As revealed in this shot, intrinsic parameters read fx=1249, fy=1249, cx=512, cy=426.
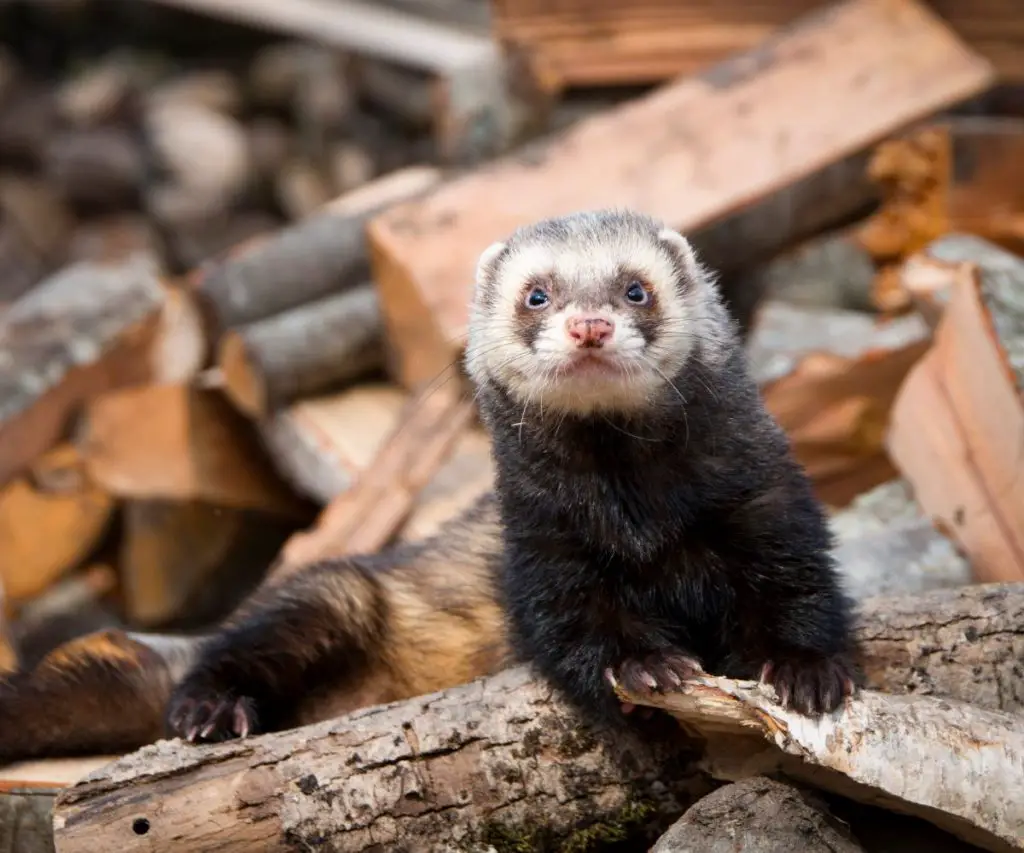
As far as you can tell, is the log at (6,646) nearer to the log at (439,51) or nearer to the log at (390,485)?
the log at (390,485)

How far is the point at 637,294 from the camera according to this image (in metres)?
2.11

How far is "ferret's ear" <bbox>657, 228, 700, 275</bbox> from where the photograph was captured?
224 centimetres

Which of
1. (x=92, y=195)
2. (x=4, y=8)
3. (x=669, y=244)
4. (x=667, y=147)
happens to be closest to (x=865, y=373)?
(x=667, y=147)

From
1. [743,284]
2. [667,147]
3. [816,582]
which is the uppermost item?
[667,147]

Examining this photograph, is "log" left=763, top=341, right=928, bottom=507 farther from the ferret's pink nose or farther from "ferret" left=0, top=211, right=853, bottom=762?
the ferret's pink nose

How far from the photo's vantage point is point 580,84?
175 inches

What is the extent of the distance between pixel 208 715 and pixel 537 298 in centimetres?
94

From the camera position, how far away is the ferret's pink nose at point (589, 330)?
1.90 metres

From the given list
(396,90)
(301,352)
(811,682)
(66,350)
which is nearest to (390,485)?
(301,352)

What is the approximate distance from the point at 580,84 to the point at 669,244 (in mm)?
2373

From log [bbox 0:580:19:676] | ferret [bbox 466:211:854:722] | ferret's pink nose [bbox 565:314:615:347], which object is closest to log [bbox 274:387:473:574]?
log [bbox 0:580:19:676]

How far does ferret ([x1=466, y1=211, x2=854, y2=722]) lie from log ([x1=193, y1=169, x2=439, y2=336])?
191 centimetres

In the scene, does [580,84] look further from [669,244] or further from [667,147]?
[669,244]

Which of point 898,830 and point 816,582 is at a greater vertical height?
point 816,582
